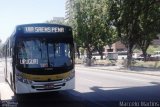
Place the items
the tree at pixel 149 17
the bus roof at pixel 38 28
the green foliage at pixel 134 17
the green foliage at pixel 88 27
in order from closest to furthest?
the bus roof at pixel 38 28 < the green foliage at pixel 134 17 < the tree at pixel 149 17 < the green foliage at pixel 88 27

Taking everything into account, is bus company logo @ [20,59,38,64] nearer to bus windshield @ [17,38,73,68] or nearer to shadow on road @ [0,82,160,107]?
bus windshield @ [17,38,73,68]

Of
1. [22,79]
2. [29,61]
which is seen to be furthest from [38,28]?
[22,79]

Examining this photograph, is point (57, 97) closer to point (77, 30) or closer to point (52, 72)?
point (52, 72)

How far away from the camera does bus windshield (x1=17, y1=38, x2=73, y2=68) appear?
15281 millimetres

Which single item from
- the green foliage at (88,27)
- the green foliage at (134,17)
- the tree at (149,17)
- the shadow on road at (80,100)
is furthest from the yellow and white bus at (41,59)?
the green foliage at (88,27)

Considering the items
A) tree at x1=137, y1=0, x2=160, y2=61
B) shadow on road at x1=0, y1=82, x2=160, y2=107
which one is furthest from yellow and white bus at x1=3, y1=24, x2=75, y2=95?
tree at x1=137, y1=0, x2=160, y2=61

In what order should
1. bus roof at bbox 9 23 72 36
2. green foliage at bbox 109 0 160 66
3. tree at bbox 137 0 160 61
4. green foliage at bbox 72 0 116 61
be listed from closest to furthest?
bus roof at bbox 9 23 72 36, green foliage at bbox 109 0 160 66, tree at bbox 137 0 160 61, green foliage at bbox 72 0 116 61

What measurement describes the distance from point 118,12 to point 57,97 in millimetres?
25903

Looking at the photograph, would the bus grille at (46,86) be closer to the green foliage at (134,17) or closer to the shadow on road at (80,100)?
the shadow on road at (80,100)

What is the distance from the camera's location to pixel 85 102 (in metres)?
14.5

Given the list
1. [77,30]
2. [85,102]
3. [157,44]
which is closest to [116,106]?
[85,102]

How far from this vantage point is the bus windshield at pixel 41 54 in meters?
15.3

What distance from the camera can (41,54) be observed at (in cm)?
1532

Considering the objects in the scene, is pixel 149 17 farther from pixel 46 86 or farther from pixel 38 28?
pixel 46 86
